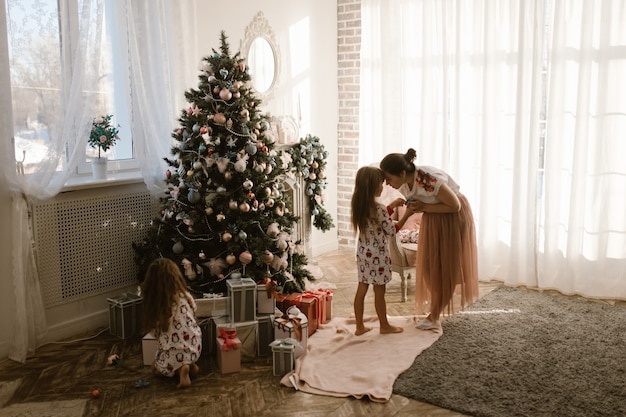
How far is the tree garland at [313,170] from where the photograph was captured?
221 inches

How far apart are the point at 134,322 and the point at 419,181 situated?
84.0 inches

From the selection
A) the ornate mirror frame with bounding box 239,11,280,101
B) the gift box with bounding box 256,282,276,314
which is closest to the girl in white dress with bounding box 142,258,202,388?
the gift box with bounding box 256,282,276,314

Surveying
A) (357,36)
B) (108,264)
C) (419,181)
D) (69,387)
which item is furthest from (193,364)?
(357,36)

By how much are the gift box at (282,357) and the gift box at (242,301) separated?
312mm

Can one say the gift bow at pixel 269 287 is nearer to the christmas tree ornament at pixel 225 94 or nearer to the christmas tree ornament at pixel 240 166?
the christmas tree ornament at pixel 240 166

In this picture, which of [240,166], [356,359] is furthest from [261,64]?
[356,359]

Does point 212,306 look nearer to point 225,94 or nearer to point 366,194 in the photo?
point 366,194

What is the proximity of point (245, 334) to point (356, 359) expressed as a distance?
69 centimetres

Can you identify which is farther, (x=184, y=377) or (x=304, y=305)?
(x=304, y=305)

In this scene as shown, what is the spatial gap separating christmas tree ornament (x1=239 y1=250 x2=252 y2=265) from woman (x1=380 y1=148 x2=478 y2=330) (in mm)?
1024

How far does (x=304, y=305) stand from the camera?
423 centimetres

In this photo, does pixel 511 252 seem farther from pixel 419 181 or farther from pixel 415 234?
pixel 419 181

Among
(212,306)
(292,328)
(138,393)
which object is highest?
(212,306)

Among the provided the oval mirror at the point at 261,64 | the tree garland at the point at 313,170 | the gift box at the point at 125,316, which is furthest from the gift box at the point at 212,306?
the oval mirror at the point at 261,64
